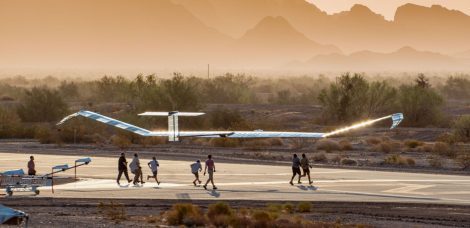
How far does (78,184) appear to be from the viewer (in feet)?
124

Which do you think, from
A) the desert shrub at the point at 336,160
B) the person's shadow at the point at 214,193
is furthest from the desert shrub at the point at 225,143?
the person's shadow at the point at 214,193

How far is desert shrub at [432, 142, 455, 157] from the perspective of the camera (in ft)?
171

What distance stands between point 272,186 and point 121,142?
75.5 feet

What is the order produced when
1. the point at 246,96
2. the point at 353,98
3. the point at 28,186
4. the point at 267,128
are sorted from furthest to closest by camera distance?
the point at 246,96 → the point at 353,98 → the point at 267,128 → the point at 28,186

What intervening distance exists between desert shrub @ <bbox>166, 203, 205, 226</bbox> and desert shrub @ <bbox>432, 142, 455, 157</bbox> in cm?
2636

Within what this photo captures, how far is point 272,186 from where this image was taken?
3734 centimetres

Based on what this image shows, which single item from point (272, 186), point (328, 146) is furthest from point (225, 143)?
point (272, 186)

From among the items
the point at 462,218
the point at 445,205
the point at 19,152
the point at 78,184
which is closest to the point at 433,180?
the point at 445,205

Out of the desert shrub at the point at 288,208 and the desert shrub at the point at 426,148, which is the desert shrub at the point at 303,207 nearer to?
the desert shrub at the point at 288,208

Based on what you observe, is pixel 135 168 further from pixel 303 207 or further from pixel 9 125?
pixel 9 125

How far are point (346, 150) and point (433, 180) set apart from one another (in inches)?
638

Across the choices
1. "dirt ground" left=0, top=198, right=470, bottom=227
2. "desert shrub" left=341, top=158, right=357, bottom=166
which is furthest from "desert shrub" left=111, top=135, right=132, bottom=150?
"dirt ground" left=0, top=198, right=470, bottom=227

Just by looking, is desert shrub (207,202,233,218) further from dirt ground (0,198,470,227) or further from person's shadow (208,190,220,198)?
person's shadow (208,190,220,198)

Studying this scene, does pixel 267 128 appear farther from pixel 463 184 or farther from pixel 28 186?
pixel 28 186
